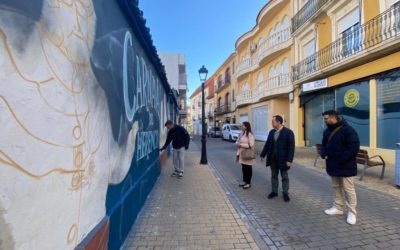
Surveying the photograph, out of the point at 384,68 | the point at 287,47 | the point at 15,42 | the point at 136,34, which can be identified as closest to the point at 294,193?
the point at 136,34

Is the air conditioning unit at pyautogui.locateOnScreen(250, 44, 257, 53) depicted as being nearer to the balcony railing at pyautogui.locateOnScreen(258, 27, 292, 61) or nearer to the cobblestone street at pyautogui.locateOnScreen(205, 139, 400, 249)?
the balcony railing at pyautogui.locateOnScreen(258, 27, 292, 61)

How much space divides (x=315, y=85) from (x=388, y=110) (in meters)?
5.00

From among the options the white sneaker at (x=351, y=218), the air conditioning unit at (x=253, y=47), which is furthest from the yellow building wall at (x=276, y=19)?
the white sneaker at (x=351, y=218)

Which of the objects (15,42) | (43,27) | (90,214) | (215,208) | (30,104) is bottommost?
(215,208)

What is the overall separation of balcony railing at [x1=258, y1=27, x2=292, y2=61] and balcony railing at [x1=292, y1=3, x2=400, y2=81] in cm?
356

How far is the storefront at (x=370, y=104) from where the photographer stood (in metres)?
10.6

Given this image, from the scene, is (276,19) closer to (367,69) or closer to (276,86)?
(276,86)

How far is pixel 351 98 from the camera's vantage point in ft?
43.0

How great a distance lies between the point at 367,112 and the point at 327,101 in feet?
11.0

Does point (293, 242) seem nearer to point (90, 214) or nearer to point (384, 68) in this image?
point (90, 214)

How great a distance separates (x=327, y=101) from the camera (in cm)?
1530

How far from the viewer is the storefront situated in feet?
34.9

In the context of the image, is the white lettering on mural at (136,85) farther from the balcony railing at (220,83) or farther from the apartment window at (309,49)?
the balcony railing at (220,83)

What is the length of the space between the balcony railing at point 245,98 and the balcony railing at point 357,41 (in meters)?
10.8
